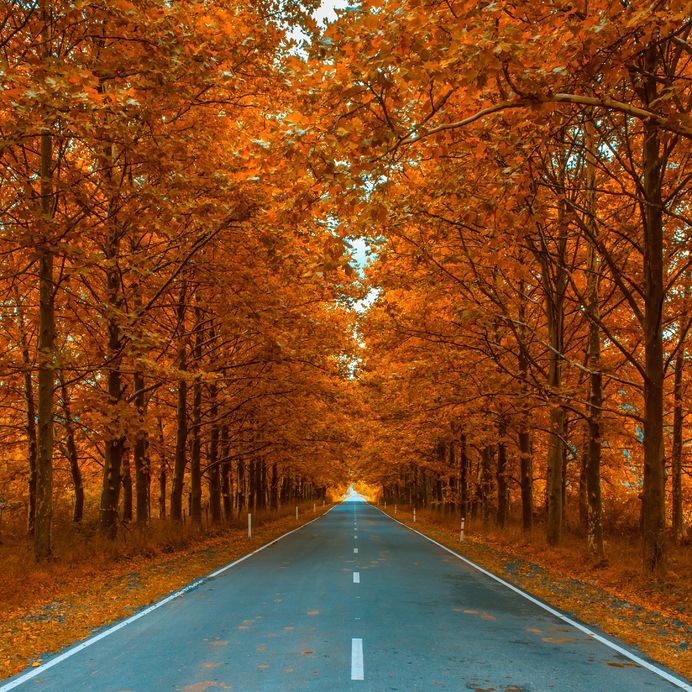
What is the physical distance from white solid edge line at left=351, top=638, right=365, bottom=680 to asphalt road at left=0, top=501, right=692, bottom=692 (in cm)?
2

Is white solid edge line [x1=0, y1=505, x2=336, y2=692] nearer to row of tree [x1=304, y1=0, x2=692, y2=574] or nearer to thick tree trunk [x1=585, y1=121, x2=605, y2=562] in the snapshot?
row of tree [x1=304, y1=0, x2=692, y2=574]

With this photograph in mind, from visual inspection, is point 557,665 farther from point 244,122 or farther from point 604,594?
point 244,122

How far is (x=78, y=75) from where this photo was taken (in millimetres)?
7102

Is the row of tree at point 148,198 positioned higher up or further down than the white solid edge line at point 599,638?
higher up

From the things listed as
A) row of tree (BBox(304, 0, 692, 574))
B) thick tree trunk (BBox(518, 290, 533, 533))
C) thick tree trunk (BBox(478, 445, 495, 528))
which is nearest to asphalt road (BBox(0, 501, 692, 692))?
row of tree (BBox(304, 0, 692, 574))

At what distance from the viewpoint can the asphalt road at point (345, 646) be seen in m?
6.00

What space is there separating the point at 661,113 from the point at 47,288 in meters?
11.8

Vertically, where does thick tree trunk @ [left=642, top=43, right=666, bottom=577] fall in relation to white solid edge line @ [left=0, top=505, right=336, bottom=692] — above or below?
above

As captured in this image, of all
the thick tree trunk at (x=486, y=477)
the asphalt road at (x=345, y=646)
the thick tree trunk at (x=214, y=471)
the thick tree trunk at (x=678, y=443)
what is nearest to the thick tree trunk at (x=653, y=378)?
the asphalt road at (x=345, y=646)

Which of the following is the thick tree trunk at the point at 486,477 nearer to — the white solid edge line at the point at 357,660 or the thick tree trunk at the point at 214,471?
the thick tree trunk at the point at 214,471

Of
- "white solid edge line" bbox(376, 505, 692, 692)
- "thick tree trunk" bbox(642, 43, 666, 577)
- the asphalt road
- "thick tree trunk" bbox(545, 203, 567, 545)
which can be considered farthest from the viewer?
"thick tree trunk" bbox(545, 203, 567, 545)

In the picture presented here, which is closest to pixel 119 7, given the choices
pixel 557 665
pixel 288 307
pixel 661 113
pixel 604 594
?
pixel 661 113

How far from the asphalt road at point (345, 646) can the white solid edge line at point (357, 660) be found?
0.05ft

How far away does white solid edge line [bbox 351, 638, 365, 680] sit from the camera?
6117 millimetres
